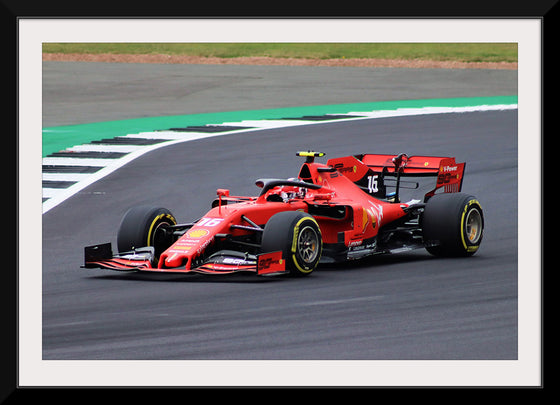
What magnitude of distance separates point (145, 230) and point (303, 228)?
197 centimetres

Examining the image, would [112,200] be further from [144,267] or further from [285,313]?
[285,313]

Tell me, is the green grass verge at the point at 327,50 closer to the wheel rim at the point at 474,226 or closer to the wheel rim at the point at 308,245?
the wheel rim at the point at 474,226

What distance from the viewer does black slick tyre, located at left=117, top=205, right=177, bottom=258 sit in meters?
11.8

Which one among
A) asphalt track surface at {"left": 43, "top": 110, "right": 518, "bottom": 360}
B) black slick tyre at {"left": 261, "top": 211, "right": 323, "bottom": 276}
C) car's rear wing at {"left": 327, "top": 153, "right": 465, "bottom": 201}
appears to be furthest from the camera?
car's rear wing at {"left": 327, "top": 153, "right": 465, "bottom": 201}

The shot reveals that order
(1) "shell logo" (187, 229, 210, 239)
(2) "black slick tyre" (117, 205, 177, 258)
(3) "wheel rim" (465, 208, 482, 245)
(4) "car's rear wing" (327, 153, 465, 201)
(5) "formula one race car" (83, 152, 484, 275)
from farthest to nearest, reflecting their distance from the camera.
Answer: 1. (4) "car's rear wing" (327, 153, 465, 201)
2. (3) "wheel rim" (465, 208, 482, 245)
3. (2) "black slick tyre" (117, 205, 177, 258)
4. (1) "shell logo" (187, 229, 210, 239)
5. (5) "formula one race car" (83, 152, 484, 275)

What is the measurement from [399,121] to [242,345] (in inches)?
699

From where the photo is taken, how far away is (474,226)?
12867mm

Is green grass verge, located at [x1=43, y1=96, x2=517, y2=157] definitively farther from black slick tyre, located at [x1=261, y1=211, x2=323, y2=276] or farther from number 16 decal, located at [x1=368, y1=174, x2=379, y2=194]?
black slick tyre, located at [x1=261, y1=211, x2=323, y2=276]

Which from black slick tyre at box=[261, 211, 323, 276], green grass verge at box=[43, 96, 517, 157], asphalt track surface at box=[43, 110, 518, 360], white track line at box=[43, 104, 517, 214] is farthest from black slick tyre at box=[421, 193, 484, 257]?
green grass verge at box=[43, 96, 517, 157]

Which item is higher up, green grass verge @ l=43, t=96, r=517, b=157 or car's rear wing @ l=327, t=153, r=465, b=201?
A: green grass verge @ l=43, t=96, r=517, b=157

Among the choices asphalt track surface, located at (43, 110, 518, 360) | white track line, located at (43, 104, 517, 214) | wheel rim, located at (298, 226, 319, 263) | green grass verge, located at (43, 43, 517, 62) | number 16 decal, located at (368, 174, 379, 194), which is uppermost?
green grass verge, located at (43, 43, 517, 62)

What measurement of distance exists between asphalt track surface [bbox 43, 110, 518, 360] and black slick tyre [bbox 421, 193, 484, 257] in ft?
0.56

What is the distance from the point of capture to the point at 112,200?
1695 cm

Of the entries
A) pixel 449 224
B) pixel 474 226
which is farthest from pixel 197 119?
pixel 449 224
